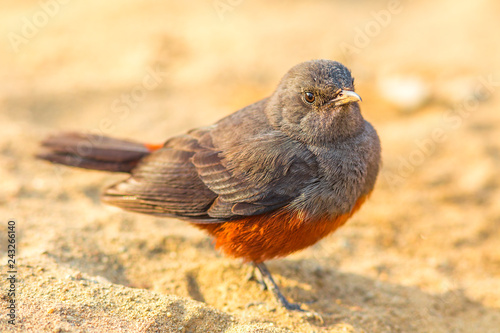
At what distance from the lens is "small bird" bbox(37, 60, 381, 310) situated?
12.4ft

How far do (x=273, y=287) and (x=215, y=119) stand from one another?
3411 millimetres

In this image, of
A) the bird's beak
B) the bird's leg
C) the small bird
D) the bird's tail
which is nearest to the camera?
the bird's beak

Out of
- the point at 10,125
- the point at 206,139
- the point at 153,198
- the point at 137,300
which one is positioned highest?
the point at 206,139

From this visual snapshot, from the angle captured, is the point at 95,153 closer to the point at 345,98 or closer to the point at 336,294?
the point at 345,98

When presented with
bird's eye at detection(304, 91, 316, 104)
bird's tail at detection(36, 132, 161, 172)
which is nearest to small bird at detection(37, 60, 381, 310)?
bird's eye at detection(304, 91, 316, 104)

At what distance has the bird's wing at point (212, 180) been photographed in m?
3.81

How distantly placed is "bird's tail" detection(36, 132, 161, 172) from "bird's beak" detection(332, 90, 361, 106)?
177 centimetres

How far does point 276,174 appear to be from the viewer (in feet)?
12.5

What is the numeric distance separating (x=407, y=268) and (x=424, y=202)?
1.16 meters

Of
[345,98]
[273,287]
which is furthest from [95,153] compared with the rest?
[345,98]

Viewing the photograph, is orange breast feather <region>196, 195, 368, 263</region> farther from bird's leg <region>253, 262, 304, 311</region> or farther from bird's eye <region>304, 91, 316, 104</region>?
bird's eye <region>304, 91, 316, 104</region>

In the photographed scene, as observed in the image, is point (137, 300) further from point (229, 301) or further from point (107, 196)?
point (107, 196)

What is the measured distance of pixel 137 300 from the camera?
135 inches

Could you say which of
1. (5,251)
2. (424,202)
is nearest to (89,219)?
(5,251)
